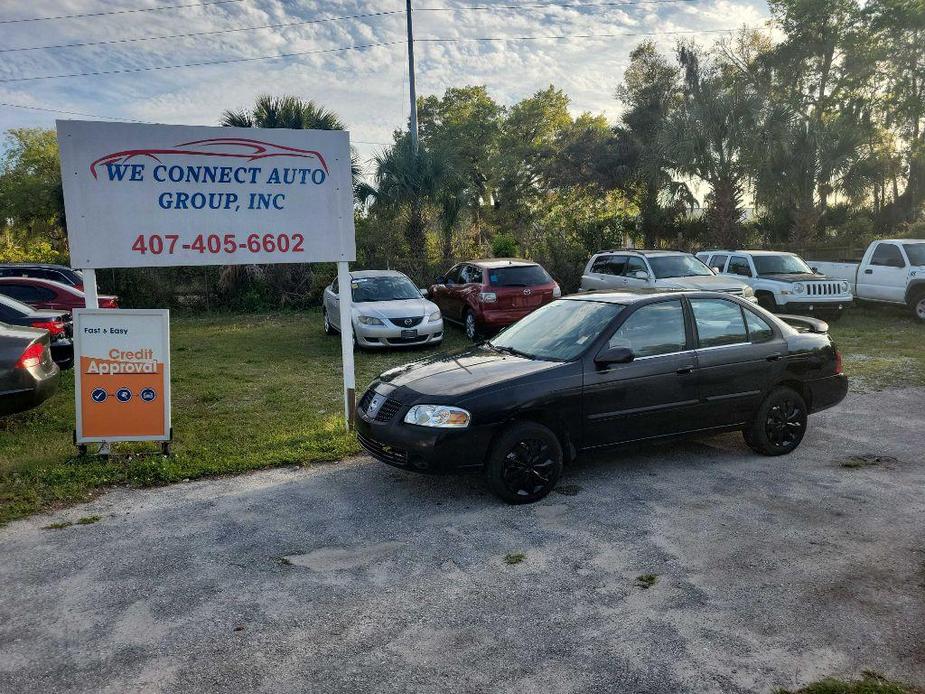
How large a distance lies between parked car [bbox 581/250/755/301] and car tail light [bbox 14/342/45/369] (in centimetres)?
954

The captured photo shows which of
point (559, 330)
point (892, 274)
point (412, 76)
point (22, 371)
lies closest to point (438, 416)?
point (559, 330)

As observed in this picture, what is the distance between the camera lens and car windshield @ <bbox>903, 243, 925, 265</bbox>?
15445 millimetres

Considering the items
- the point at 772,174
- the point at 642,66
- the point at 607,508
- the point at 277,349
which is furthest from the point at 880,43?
the point at 607,508

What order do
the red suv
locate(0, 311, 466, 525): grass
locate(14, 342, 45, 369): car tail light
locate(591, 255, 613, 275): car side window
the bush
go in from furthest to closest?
the bush
locate(591, 255, 613, 275): car side window
the red suv
locate(14, 342, 45, 369): car tail light
locate(0, 311, 466, 525): grass

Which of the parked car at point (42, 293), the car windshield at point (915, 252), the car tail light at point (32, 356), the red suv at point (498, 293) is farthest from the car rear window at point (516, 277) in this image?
the car windshield at point (915, 252)

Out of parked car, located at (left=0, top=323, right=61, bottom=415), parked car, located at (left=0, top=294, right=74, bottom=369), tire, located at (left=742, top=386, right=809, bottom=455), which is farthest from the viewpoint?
parked car, located at (left=0, top=294, right=74, bottom=369)

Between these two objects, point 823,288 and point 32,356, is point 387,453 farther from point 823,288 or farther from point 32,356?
point 823,288

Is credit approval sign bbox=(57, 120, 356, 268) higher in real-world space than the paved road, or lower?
higher

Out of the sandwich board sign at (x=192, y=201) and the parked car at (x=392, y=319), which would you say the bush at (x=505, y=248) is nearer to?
the parked car at (x=392, y=319)

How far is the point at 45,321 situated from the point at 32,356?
2.83 metres

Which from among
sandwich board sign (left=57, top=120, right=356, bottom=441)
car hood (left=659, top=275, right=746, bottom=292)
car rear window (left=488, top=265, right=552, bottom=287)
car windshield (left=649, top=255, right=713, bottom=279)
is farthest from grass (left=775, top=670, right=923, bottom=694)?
car windshield (left=649, top=255, right=713, bottom=279)

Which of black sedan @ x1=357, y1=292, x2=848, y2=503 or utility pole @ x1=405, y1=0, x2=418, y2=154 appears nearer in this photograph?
black sedan @ x1=357, y1=292, x2=848, y2=503

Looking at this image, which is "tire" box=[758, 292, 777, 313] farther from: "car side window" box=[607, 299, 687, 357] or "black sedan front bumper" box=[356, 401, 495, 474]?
"black sedan front bumper" box=[356, 401, 495, 474]

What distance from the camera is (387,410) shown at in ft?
17.9
